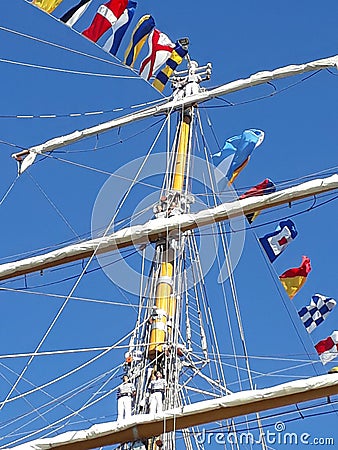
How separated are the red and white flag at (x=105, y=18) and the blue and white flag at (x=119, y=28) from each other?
0.07 meters

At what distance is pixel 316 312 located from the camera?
59.1ft

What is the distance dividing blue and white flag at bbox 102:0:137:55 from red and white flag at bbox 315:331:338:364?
5.95 meters

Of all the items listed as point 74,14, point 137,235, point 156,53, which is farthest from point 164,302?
point 74,14

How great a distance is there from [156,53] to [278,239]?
12.8 ft

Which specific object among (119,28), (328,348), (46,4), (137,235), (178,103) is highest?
(178,103)

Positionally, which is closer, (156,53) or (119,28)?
(119,28)

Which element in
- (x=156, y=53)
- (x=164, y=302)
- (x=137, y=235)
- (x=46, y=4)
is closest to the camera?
(x=46, y=4)

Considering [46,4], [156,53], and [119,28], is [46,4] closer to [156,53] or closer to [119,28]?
[119,28]

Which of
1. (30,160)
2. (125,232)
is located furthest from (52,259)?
(30,160)

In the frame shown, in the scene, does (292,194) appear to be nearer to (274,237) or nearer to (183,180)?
(274,237)

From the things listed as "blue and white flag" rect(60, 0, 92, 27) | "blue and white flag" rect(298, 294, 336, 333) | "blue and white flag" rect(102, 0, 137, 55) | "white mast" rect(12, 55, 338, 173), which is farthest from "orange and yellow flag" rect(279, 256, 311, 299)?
"blue and white flag" rect(60, 0, 92, 27)

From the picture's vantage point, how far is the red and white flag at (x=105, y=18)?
699 inches

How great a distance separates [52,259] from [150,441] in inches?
158

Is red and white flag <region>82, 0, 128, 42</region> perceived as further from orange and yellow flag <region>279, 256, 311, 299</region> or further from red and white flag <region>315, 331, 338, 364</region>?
red and white flag <region>315, 331, 338, 364</region>
